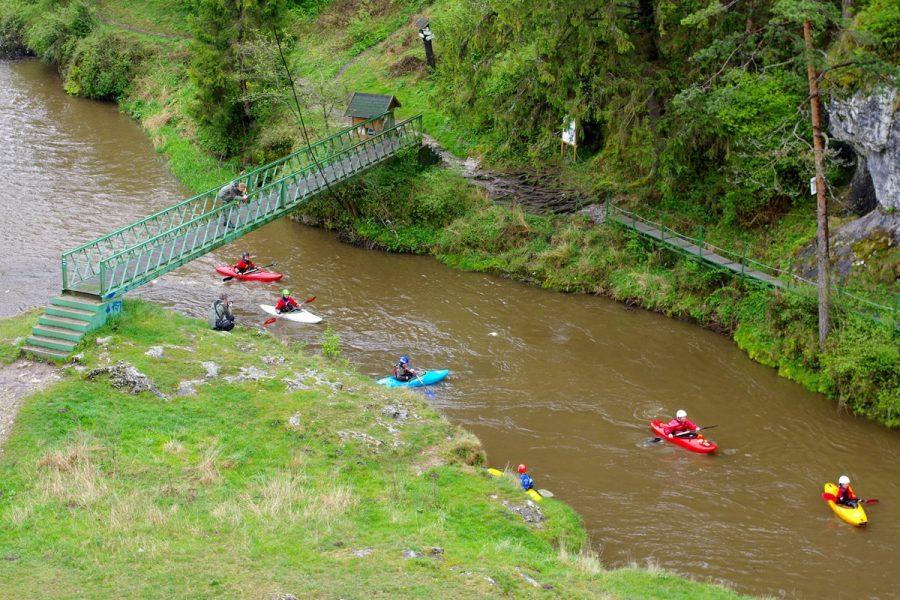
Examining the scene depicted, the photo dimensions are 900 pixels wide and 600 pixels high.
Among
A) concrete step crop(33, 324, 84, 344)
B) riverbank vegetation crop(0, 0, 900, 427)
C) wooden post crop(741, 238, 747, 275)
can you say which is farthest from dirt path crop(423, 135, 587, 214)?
concrete step crop(33, 324, 84, 344)

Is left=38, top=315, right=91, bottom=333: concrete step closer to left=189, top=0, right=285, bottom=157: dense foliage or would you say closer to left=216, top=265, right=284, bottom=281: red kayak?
left=216, top=265, right=284, bottom=281: red kayak

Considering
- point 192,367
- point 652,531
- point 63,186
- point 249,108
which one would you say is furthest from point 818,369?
point 63,186

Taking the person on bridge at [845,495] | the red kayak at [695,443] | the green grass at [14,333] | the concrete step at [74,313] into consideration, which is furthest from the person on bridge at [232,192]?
the person on bridge at [845,495]

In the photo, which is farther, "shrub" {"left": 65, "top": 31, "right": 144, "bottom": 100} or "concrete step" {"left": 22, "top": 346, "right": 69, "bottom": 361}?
"shrub" {"left": 65, "top": 31, "right": 144, "bottom": 100}

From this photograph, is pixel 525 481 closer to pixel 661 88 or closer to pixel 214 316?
pixel 214 316

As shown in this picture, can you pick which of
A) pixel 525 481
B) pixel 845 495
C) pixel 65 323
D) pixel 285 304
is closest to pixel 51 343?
pixel 65 323

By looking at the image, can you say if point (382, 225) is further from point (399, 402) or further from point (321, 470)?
point (321, 470)

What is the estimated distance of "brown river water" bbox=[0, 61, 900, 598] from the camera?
59.7 feet

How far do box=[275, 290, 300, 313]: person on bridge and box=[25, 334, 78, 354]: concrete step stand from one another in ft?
24.2

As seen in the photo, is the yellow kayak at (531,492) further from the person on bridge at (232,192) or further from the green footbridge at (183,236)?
the person on bridge at (232,192)

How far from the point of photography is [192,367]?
21078 mm

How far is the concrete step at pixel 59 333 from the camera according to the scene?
70.0 feet

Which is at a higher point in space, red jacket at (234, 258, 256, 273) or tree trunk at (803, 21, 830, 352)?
tree trunk at (803, 21, 830, 352)

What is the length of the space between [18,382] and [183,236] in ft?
24.2
